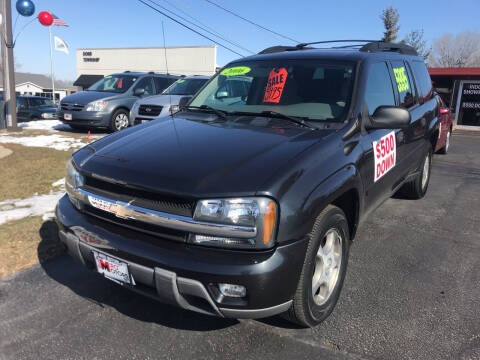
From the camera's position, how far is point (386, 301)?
2955 millimetres

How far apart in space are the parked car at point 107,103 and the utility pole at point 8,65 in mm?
1318

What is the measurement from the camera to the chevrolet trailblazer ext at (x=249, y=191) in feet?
6.77

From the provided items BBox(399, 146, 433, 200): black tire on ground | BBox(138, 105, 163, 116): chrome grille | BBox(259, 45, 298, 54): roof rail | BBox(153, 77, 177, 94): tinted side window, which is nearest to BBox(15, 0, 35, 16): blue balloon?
BBox(153, 77, 177, 94): tinted side window

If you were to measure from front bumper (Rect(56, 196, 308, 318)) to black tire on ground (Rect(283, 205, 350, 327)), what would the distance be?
92mm

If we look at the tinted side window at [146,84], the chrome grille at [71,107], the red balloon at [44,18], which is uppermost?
the red balloon at [44,18]

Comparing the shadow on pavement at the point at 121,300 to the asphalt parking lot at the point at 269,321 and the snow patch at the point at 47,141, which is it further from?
the snow patch at the point at 47,141

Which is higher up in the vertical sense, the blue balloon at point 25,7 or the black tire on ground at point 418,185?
the blue balloon at point 25,7

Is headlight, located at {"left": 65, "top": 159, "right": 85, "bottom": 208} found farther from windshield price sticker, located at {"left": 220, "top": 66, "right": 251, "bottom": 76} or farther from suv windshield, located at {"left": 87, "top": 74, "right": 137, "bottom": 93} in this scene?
suv windshield, located at {"left": 87, "top": 74, "right": 137, "bottom": 93}

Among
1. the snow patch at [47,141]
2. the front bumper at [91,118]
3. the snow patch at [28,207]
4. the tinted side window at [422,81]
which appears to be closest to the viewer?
the snow patch at [28,207]

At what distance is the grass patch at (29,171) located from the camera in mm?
5430

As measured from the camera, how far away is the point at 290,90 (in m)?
3.38

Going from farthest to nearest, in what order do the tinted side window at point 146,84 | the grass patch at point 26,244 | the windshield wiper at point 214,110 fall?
1. the tinted side window at point 146,84
2. the grass patch at point 26,244
3. the windshield wiper at point 214,110

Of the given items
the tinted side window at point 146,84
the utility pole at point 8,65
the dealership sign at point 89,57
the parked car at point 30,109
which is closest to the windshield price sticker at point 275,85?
the tinted side window at point 146,84

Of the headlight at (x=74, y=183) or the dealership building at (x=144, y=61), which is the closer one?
the headlight at (x=74, y=183)
